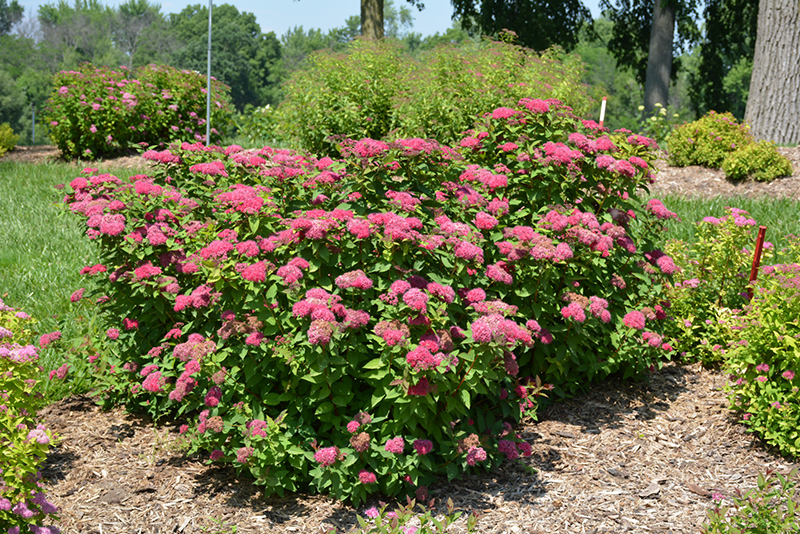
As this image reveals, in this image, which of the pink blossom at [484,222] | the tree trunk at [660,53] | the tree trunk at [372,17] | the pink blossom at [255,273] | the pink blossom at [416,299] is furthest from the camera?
the tree trunk at [660,53]

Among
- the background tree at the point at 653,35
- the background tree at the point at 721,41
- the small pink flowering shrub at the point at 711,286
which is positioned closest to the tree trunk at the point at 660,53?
the background tree at the point at 653,35

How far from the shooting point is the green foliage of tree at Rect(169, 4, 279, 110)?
74125mm

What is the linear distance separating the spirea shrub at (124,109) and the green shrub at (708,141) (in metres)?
7.53

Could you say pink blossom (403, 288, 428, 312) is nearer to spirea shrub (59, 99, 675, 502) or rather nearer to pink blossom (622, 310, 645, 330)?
spirea shrub (59, 99, 675, 502)

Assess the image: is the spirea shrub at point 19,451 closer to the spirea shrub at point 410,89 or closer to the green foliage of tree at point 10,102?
the spirea shrub at point 410,89

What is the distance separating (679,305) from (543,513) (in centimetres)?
218

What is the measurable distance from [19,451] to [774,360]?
373 cm

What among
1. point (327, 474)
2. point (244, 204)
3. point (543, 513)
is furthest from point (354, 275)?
point (543, 513)

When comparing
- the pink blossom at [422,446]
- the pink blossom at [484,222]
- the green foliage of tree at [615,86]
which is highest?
the green foliage of tree at [615,86]

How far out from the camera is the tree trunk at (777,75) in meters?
9.48

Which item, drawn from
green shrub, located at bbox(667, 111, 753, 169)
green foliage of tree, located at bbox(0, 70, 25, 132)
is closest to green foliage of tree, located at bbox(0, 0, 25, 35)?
green foliage of tree, located at bbox(0, 70, 25, 132)

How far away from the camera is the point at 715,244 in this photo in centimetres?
446

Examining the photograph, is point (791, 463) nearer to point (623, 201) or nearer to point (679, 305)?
point (679, 305)

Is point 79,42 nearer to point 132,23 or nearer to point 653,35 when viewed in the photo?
point 132,23
